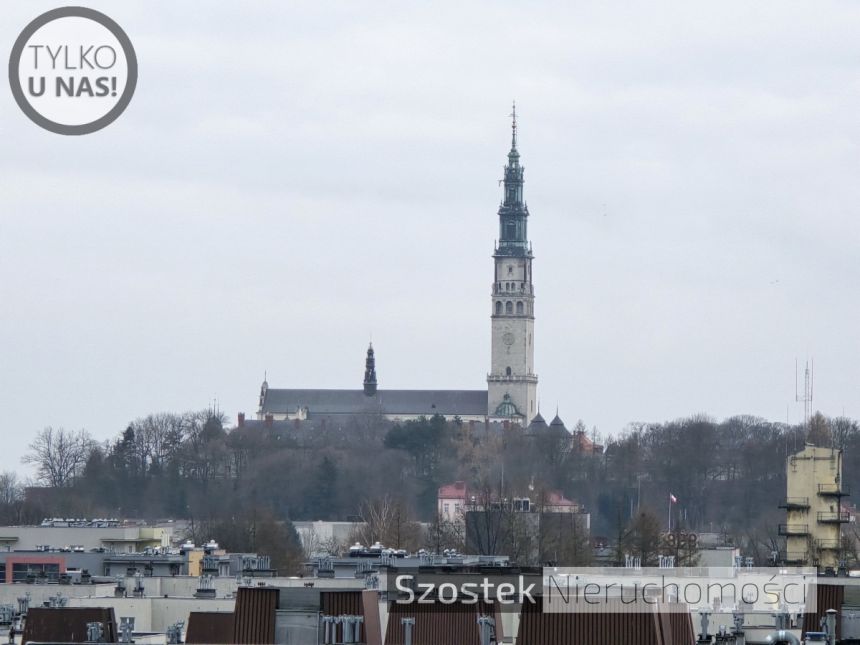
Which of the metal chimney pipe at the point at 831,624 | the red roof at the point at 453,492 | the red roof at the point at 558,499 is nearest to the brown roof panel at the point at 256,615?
the metal chimney pipe at the point at 831,624

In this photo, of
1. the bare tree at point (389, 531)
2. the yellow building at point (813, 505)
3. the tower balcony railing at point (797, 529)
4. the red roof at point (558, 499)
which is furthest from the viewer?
the red roof at point (558, 499)

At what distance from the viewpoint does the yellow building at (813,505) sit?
8221 centimetres

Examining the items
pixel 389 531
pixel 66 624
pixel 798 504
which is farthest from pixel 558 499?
pixel 66 624

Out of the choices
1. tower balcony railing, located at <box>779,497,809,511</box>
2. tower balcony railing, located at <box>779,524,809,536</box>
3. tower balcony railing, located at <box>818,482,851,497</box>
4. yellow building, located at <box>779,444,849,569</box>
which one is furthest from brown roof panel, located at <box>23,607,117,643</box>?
tower balcony railing, located at <box>818,482,851,497</box>

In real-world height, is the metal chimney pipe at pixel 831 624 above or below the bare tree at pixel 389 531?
below

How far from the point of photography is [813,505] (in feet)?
274

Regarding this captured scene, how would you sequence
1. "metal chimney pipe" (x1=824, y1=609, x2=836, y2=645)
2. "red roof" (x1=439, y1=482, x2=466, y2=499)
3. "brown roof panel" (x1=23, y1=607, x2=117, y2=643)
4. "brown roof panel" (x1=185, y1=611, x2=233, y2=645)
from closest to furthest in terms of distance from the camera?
"metal chimney pipe" (x1=824, y1=609, x2=836, y2=645)
"brown roof panel" (x1=23, y1=607, x2=117, y2=643)
"brown roof panel" (x1=185, y1=611, x2=233, y2=645)
"red roof" (x1=439, y1=482, x2=466, y2=499)

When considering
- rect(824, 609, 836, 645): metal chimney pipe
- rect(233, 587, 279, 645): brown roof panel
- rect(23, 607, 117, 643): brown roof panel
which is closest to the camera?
rect(233, 587, 279, 645): brown roof panel

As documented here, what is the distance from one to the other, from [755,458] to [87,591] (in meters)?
148

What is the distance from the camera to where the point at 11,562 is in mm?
73500

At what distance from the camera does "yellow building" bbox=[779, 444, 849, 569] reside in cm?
8221

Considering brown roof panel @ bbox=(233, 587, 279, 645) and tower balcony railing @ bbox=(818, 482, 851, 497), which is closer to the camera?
brown roof panel @ bbox=(233, 587, 279, 645)

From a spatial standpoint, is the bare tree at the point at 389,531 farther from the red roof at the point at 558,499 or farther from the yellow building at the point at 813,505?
the yellow building at the point at 813,505

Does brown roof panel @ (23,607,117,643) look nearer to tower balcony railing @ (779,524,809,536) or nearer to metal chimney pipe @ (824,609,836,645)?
metal chimney pipe @ (824,609,836,645)
